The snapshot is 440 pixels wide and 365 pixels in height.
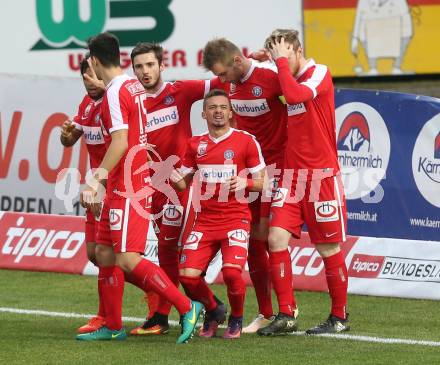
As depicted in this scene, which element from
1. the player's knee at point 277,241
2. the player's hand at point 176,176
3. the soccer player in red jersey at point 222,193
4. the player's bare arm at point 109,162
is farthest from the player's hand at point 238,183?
the player's bare arm at point 109,162

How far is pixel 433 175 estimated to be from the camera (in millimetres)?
12148

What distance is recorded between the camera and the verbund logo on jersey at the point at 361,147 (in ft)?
41.2

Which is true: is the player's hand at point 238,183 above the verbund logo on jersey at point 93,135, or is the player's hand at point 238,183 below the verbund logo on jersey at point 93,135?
below

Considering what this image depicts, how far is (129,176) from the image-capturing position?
895 cm

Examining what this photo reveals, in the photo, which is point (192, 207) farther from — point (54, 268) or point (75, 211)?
point (75, 211)

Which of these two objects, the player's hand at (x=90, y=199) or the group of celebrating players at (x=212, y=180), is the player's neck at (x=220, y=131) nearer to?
the group of celebrating players at (x=212, y=180)

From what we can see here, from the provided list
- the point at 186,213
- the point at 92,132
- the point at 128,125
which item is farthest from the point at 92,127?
the point at 186,213

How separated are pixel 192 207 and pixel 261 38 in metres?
8.56

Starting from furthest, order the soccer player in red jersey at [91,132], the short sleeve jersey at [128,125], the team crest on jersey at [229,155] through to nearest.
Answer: the soccer player in red jersey at [91,132]
the team crest on jersey at [229,155]
the short sleeve jersey at [128,125]

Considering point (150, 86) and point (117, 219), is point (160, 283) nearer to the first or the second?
point (117, 219)

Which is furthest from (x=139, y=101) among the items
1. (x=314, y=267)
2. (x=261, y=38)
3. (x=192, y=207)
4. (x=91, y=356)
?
(x=261, y=38)

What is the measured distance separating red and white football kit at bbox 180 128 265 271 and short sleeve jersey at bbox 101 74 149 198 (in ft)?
1.66

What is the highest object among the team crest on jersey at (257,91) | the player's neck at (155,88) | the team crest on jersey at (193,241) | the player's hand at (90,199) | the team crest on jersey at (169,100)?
the player's neck at (155,88)

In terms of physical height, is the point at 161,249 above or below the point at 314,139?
below
